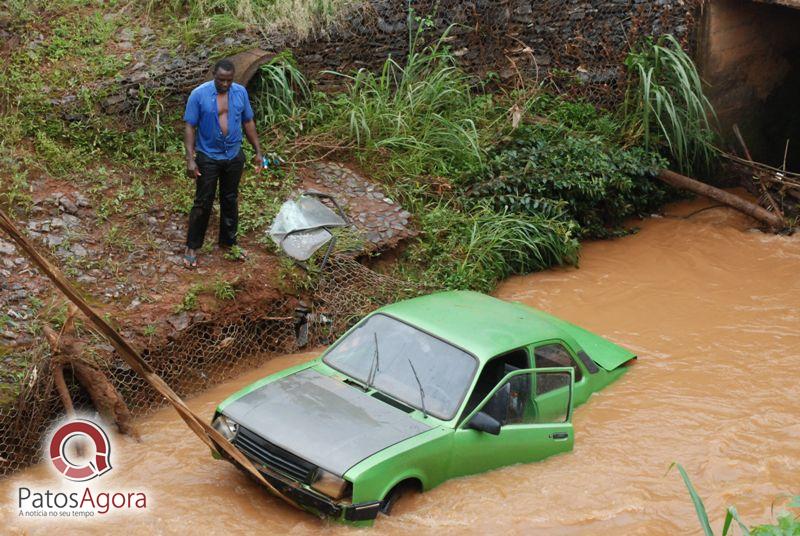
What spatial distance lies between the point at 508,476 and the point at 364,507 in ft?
4.57

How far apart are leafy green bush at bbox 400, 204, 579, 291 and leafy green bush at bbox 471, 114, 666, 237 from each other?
309 mm

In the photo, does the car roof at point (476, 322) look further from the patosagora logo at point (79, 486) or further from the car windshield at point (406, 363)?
the patosagora logo at point (79, 486)

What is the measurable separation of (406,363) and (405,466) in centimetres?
103

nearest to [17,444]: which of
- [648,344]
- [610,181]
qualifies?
[648,344]

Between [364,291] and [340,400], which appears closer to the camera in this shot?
[340,400]

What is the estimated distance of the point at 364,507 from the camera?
5766 millimetres

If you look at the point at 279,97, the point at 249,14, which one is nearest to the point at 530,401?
the point at 279,97

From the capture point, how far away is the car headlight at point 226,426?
6332mm

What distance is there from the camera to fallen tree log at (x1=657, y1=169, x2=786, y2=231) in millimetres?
12109

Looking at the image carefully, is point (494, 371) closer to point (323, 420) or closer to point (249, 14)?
point (323, 420)

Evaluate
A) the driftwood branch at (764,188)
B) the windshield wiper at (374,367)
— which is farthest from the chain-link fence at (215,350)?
the driftwood branch at (764,188)

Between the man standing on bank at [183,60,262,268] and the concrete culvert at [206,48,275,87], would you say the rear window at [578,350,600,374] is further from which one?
the concrete culvert at [206,48,275,87]

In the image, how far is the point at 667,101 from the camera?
40.5ft

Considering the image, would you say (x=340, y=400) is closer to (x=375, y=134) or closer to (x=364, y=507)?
(x=364, y=507)
